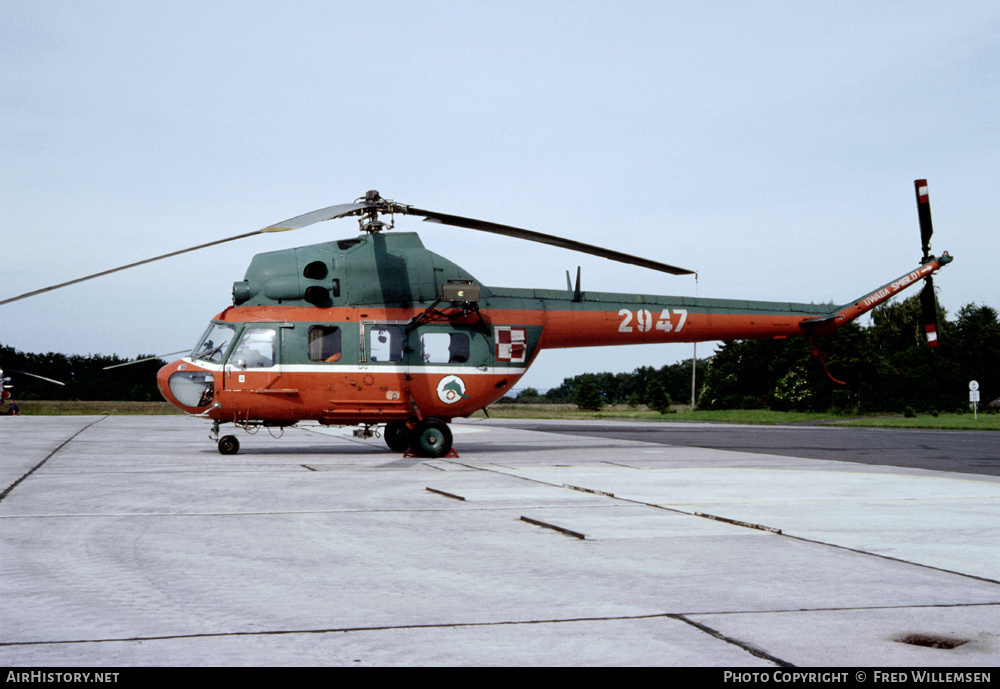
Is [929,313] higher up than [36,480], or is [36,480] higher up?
[929,313]

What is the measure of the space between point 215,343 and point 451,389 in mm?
4676

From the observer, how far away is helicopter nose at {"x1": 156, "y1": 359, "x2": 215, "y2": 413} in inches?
631

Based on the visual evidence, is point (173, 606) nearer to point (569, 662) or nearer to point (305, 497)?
point (569, 662)

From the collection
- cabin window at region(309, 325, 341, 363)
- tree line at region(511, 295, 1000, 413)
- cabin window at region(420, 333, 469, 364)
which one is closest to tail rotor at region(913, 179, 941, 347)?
cabin window at region(420, 333, 469, 364)

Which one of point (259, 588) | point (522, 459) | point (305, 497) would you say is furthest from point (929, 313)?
point (259, 588)

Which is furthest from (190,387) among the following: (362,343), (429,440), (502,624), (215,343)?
(502,624)

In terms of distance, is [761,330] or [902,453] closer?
[902,453]

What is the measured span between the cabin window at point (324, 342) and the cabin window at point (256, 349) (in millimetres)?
734

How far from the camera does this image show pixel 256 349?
16156 millimetres

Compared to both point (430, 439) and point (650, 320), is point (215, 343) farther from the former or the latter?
point (650, 320)

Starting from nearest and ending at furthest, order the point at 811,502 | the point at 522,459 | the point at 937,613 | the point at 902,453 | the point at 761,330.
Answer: the point at 937,613, the point at 811,502, the point at 522,459, the point at 902,453, the point at 761,330

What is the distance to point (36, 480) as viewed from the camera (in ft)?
37.6

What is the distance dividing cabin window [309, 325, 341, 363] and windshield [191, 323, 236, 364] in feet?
4.97

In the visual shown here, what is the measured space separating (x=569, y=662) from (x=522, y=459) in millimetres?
12625
